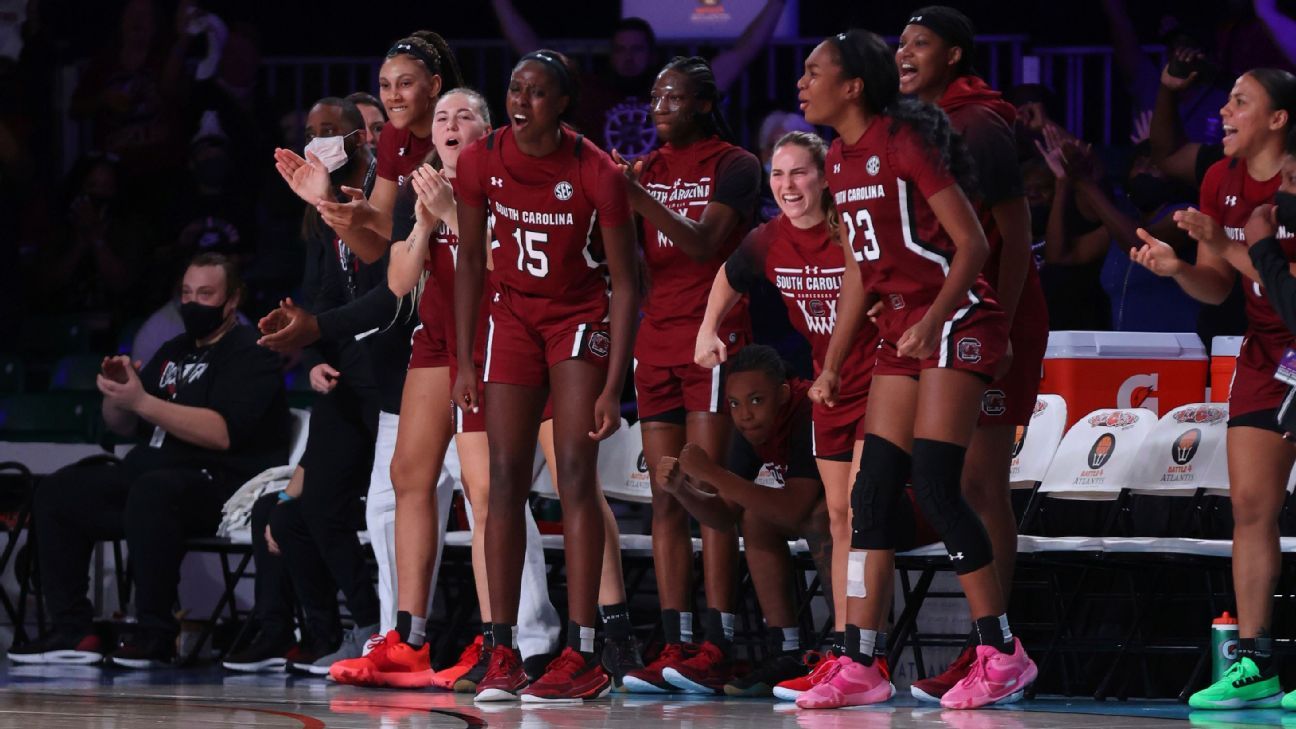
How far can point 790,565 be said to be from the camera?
18.6ft

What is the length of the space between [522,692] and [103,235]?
20.8 feet

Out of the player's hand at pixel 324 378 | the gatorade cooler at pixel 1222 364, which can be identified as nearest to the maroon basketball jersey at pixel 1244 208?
the gatorade cooler at pixel 1222 364

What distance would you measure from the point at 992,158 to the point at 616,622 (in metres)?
1.80

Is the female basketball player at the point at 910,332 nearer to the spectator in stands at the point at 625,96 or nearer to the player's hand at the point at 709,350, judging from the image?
the player's hand at the point at 709,350

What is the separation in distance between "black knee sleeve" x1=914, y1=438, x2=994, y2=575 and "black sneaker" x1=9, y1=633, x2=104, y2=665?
359 centimetres

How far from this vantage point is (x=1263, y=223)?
509 centimetres

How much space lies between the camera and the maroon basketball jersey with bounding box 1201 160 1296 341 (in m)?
5.23

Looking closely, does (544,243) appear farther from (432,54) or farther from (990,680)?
Result: (990,680)

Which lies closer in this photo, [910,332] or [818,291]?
[910,332]

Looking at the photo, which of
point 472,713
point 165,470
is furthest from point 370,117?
point 472,713

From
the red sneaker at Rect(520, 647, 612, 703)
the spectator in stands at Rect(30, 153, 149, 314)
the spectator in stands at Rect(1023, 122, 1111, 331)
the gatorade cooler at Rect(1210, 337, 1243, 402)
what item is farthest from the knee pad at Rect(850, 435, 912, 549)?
the spectator in stands at Rect(30, 153, 149, 314)

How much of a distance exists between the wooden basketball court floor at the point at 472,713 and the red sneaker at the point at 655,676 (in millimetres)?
130

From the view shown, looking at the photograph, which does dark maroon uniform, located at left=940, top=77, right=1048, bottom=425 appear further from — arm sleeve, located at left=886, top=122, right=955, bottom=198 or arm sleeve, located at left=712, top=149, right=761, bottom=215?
arm sleeve, located at left=712, top=149, right=761, bottom=215

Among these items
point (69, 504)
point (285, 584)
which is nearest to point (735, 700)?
point (285, 584)
